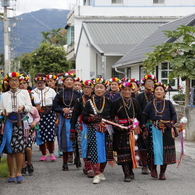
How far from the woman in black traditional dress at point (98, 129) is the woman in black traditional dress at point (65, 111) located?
1.19 meters

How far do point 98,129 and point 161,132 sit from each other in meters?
1.17

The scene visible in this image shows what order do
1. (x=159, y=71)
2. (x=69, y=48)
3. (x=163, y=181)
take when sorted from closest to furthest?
(x=163, y=181) < (x=159, y=71) < (x=69, y=48)

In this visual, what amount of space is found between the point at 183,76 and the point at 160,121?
5.87 metres

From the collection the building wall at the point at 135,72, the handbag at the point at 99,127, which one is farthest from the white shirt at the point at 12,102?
the building wall at the point at 135,72

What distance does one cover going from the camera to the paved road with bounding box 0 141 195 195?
23.2ft

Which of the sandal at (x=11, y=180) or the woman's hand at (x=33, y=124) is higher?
the woman's hand at (x=33, y=124)

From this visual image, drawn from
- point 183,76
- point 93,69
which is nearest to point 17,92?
point 183,76

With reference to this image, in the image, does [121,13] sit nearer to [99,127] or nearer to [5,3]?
[5,3]

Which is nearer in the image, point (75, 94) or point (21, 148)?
point (21, 148)

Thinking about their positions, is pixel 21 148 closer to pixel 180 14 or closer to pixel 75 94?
pixel 75 94

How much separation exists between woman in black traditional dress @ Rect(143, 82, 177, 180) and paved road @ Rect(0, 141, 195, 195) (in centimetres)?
36

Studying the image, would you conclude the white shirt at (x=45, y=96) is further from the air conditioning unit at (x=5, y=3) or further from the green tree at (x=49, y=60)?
the green tree at (x=49, y=60)

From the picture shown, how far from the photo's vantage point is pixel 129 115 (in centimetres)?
795

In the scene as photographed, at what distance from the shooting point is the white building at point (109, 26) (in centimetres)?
3088
